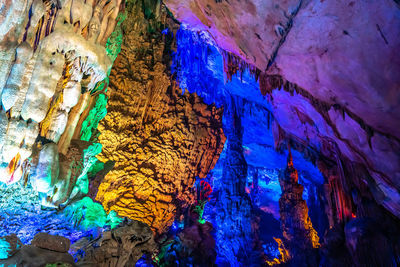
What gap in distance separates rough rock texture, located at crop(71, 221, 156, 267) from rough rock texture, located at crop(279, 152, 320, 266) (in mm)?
4777

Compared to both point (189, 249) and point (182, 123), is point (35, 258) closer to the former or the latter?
point (189, 249)

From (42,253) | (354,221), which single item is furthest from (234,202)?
(42,253)

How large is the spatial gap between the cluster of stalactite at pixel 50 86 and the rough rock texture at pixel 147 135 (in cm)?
155

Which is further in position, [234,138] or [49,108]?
[234,138]

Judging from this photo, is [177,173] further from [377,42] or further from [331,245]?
[377,42]

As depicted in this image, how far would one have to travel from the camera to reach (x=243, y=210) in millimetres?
8453

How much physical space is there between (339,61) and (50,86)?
406 centimetres

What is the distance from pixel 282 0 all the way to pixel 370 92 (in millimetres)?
1781

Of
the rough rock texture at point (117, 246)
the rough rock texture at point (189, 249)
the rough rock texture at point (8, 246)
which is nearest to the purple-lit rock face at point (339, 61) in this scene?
the rough rock texture at point (189, 249)

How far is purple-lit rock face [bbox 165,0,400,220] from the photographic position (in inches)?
126

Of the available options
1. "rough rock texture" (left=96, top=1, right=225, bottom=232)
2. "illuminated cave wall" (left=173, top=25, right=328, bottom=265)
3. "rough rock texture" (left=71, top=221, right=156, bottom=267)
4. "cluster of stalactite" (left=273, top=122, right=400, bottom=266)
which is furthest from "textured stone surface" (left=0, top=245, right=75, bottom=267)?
"illuminated cave wall" (left=173, top=25, right=328, bottom=265)

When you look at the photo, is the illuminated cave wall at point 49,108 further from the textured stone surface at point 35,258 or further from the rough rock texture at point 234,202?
the rough rock texture at point 234,202

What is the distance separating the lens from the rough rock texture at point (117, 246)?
462cm

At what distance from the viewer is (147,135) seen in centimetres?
694
